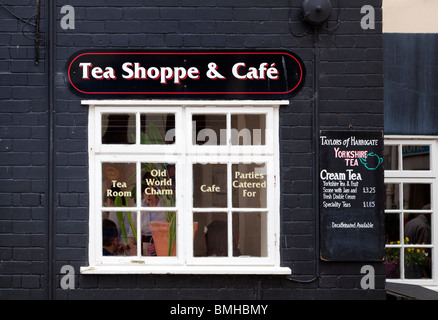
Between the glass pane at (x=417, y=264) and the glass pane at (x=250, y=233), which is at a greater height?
Answer: the glass pane at (x=250, y=233)

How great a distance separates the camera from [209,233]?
5004 millimetres

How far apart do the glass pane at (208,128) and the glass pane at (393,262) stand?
2.53 metres

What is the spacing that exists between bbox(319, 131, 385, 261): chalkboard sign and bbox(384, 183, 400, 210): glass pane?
1077mm

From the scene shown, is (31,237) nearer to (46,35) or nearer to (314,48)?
(46,35)

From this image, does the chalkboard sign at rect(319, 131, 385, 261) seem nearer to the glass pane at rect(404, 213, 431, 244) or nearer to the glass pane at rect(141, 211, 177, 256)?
the glass pane at rect(404, 213, 431, 244)

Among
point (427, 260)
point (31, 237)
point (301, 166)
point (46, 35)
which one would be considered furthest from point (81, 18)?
point (427, 260)

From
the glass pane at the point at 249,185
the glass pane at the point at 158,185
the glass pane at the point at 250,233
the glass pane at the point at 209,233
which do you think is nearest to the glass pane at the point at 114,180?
the glass pane at the point at 158,185

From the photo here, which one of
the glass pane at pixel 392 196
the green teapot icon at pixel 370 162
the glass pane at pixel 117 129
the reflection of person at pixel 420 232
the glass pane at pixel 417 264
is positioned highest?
the glass pane at pixel 117 129

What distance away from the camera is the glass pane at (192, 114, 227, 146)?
502cm

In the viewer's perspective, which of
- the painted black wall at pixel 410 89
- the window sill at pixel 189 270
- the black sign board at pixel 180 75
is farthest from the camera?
the painted black wall at pixel 410 89

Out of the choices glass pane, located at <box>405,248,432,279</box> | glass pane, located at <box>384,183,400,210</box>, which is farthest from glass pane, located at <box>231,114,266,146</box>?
glass pane, located at <box>405,248,432,279</box>

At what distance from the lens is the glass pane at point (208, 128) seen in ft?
16.5

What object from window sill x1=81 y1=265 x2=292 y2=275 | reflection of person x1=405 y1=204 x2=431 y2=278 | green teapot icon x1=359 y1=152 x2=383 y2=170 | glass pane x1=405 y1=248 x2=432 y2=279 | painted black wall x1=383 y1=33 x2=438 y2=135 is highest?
painted black wall x1=383 y1=33 x2=438 y2=135

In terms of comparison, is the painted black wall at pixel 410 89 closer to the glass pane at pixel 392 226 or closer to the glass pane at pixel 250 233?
the glass pane at pixel 392 226
